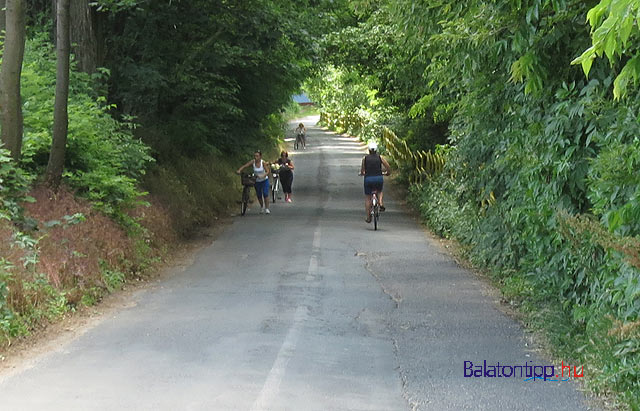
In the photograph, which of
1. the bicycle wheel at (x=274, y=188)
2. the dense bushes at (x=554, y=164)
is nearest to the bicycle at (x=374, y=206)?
the dense bushes at (x=554, y=164)

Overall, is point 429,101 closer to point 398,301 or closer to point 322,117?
point 398,301

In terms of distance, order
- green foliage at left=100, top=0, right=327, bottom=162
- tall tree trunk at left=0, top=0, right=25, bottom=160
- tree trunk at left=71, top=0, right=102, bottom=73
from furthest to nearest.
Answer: green foliage at left=100, top=0, right=327, bottom=162
tree trunk at left=71, top=0, right=102, bottom=73
tall tree trunk at left=0, top=0, right=25, bottom=160

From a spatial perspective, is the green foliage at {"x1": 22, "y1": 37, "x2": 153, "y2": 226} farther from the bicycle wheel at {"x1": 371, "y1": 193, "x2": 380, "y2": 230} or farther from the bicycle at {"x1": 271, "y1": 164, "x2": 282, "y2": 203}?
the bicycle at {"x1": 271, "y1": 164, "x2": 282, "y2": 203}

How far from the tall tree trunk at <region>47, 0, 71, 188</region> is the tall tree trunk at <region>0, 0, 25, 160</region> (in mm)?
1014

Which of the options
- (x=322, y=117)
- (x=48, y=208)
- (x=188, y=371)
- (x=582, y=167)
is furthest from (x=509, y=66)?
(x=322, y=117)

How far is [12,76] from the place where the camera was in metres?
12.1

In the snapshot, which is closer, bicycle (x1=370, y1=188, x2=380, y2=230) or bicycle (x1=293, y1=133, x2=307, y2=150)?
bicycle (x1=370, y1=188, x2=380, y2=230)

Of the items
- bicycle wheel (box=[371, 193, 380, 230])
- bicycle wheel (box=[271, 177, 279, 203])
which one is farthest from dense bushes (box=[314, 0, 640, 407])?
bicycle wheel (box=[271, 177, 279, 203])

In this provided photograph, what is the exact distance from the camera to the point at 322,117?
83875mm

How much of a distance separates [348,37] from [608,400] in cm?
1930

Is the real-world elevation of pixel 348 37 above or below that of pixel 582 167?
above

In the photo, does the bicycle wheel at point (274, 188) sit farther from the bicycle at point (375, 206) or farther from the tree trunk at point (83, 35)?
the tree trunk at point (83, 35)

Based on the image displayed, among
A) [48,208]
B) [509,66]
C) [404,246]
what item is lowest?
[404,246]

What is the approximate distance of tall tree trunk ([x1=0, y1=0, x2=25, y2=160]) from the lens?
39.0ft
